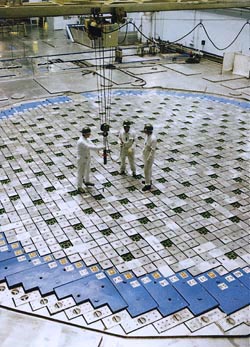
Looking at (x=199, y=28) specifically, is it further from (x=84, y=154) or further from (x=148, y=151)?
(x=84, y=154)

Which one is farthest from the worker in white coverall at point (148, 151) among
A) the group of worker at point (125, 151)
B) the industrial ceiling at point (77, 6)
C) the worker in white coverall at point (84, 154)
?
the industrial ceiling at point (77, 6)

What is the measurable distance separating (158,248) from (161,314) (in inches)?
55.1

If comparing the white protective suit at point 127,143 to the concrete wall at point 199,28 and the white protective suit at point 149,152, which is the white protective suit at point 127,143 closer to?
the white protective suit at point 149,152

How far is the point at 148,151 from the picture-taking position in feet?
26.3

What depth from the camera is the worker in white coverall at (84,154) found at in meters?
7.78

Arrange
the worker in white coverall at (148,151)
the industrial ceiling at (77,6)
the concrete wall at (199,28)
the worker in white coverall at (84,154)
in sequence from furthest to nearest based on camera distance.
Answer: the concrete wall at (199,28) → the worker in white coverall at (148,151) → the worker in white coverall at (84,154) → the industrial ceiling at (77,6)

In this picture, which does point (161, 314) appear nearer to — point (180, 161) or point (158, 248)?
point (158, 248)

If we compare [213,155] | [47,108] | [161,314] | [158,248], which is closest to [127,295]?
[161,314]

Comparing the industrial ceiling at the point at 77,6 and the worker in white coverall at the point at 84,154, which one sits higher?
the industrial ceiling at the point at 77,6

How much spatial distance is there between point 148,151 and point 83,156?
1.33 m

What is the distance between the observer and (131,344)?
16.6 ft

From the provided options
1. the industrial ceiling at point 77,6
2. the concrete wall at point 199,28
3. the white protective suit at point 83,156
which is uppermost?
the industrial ceiling at point 77,6

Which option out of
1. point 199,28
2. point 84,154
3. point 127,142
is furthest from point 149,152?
point 199,28

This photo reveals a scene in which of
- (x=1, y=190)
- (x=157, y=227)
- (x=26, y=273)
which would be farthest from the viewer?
(x=1, y=190)
